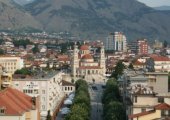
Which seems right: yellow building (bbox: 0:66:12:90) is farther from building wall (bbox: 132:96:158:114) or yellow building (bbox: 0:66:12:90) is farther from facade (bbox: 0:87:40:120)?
building wall (bbox: 132:96:158:114)

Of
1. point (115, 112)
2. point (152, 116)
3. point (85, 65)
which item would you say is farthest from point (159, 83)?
point (85, 65)

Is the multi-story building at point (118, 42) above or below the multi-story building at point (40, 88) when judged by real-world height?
above

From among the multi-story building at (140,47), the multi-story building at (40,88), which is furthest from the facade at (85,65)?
the multi-story building at (140,47)

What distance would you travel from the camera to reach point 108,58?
143875 mm

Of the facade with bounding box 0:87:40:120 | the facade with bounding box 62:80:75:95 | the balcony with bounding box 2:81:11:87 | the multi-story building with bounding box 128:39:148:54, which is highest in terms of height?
the multi-story building with bounding box 128:39:148:54

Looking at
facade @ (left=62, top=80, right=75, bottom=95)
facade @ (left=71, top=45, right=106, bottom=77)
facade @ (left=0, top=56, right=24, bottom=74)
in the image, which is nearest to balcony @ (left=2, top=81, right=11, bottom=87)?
facade @ (left=62, top=80, right=75, bottom=95)

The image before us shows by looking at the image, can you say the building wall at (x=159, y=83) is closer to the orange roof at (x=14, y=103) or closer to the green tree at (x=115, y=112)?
the green tree at (x=115, y=112)

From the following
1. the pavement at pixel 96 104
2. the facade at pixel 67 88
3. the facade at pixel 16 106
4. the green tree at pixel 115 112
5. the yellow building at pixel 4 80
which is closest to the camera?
the facade at pixel 16 106

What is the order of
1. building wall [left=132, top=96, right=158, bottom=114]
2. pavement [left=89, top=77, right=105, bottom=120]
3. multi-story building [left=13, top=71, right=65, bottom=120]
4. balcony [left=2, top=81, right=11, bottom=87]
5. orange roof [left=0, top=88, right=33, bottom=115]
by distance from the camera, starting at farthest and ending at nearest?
pavement [left=89, top=77, right=105, bottom=120] → multi-story building [left=13, top=71, right=65, bottom=120] → balcony [left=2, top=81, right=11, bottom=87] → building wall [left=132, top=96, right=158, bottom=114] → orange roof [left=0, top=88, right=33, bottom=115]

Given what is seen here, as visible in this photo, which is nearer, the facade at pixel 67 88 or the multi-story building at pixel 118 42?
the facade at pixel 67 88

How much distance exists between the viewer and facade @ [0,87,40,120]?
37375 millimetres

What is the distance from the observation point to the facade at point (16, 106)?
123 feet

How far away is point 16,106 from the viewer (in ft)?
126

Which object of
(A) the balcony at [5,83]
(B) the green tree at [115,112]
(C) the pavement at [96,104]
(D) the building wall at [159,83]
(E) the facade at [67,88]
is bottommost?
(C) the pavement at [96,104]
